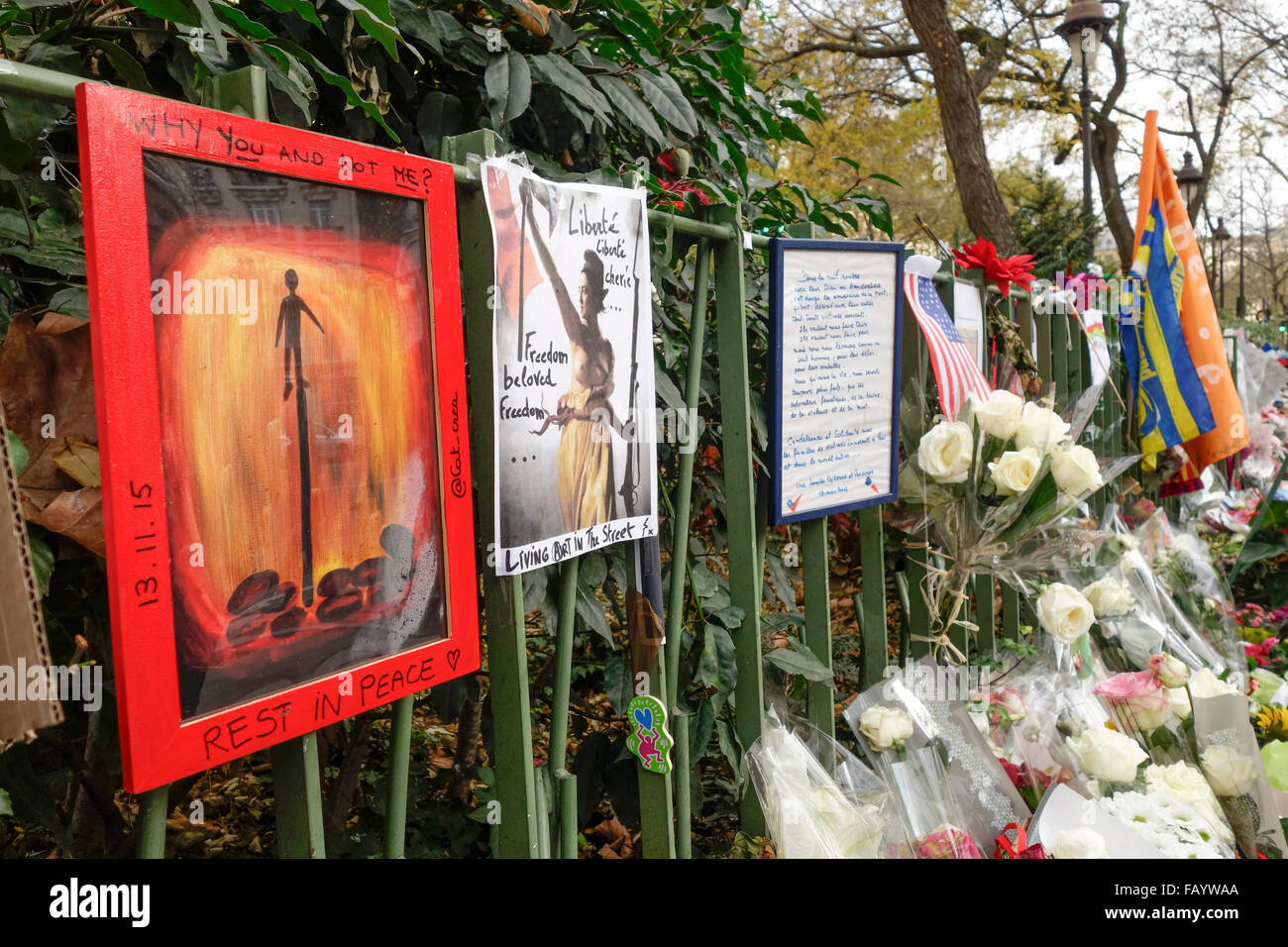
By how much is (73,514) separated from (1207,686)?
8.93ft

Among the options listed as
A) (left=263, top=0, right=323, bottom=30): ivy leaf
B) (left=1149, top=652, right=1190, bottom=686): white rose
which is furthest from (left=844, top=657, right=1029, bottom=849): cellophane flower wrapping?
(left=263, top=0, right=323, bottom=30): ivy leaf

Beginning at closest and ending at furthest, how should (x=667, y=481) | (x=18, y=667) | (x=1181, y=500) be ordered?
(x=18, y=667) < (x=667, y=481) < (x=1181, y=500)

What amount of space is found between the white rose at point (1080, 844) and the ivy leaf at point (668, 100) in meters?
1.65

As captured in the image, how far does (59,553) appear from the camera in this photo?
1.27 meters

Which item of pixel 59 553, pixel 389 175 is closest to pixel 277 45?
pixel 389 175

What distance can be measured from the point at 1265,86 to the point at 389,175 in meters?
26.3

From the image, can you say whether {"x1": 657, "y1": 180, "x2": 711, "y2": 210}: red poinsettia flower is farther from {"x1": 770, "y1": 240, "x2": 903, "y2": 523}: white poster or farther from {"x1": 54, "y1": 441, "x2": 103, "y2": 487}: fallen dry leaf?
{"x1": 54, "y1": 441, "x2": 103, "y2": 487}: fallen dry leaf

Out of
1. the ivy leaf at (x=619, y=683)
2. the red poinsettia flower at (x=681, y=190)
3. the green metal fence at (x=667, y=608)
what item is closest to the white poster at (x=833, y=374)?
the green metal fence at (x=667, y=608)

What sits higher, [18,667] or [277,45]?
[277,45]

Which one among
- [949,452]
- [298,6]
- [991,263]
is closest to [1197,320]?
[991,263]

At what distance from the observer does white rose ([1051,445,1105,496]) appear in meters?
2.48

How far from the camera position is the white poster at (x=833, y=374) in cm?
229

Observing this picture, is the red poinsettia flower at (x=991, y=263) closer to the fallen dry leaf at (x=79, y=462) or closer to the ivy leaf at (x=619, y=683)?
the ivy leaf at (x=619, y=683)
